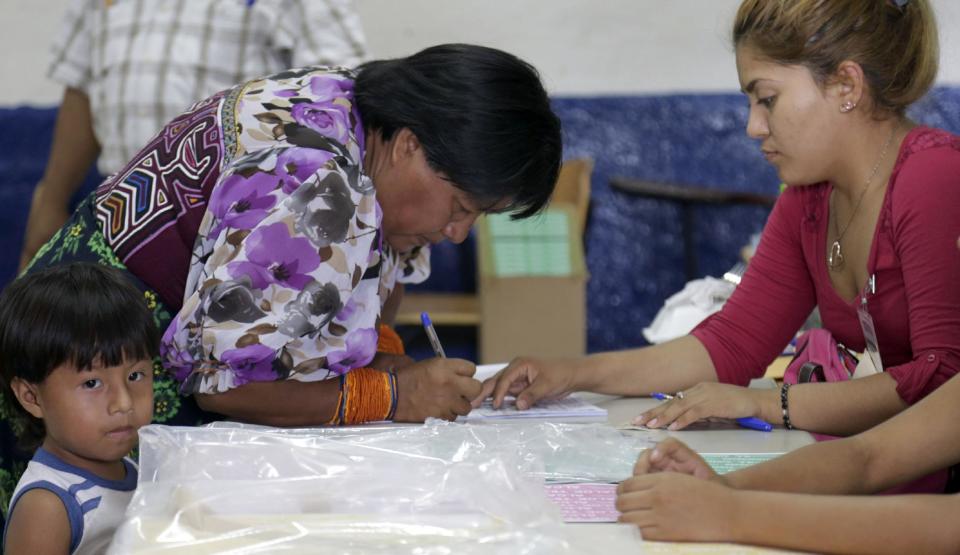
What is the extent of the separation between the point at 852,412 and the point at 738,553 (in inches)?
24.7

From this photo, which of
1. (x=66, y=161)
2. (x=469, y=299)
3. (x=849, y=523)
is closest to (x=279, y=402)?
(x=849, y=523)

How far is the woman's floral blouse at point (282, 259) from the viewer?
1.51 meters

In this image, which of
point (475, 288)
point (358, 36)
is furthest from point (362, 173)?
point (475, 288)

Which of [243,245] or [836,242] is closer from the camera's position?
[243,245]

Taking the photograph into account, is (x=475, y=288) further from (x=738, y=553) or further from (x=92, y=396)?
(x=738, y=553)

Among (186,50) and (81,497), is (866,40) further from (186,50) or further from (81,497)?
(186,50)

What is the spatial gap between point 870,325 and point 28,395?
3.96ft

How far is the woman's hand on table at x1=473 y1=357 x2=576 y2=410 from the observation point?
1.85 m

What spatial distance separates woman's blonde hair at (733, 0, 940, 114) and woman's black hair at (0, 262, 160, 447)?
1.03 m

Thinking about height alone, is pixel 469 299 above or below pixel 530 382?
below

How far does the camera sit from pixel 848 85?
1.76m

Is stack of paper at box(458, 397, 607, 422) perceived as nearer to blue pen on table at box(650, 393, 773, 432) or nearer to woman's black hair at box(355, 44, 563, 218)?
blue pen on table at box(650, 393, 773, 432)

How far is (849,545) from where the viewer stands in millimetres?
1131

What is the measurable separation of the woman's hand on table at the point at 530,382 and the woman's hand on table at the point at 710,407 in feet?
0.65
